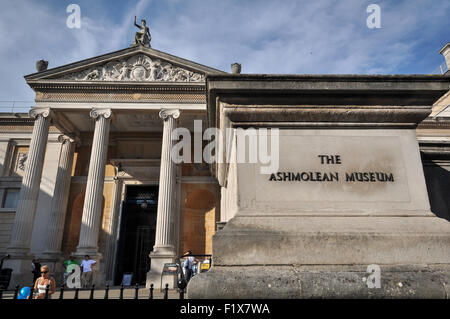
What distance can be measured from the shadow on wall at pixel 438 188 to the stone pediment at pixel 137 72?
1717 centimetres

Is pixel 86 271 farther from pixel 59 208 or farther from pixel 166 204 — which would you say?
pixel 59 208

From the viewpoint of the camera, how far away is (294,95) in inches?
110

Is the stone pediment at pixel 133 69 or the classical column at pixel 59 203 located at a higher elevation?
the stone pediment at pixel 133 69

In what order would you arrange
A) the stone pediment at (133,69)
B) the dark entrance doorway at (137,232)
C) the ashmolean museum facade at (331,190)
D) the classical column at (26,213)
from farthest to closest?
1. the dark entrance doorway at (137,232)
2. the stone pediment at (133,69)
3. the classical column at (26,213)
4. the ashmolean museum facade at (331,190)

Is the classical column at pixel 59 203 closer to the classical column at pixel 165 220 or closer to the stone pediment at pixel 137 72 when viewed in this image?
the stone pediment at pixel 137 72

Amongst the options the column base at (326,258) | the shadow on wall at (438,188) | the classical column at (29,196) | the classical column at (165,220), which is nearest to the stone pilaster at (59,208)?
the classical column at (29,196)

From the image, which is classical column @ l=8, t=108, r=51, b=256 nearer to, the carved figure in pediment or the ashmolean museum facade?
the carved figure in pediment

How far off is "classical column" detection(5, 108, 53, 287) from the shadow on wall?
17551 millimetres

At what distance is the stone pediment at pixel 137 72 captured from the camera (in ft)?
63.3

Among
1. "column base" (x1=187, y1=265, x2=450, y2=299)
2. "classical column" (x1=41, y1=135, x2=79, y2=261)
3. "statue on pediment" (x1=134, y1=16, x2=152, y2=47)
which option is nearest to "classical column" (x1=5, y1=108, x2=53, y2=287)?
"classical column" (x1=41, y1=135, x2=79, y2=261)

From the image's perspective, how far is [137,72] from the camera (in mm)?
19453

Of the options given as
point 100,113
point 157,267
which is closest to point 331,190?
point 157,267
